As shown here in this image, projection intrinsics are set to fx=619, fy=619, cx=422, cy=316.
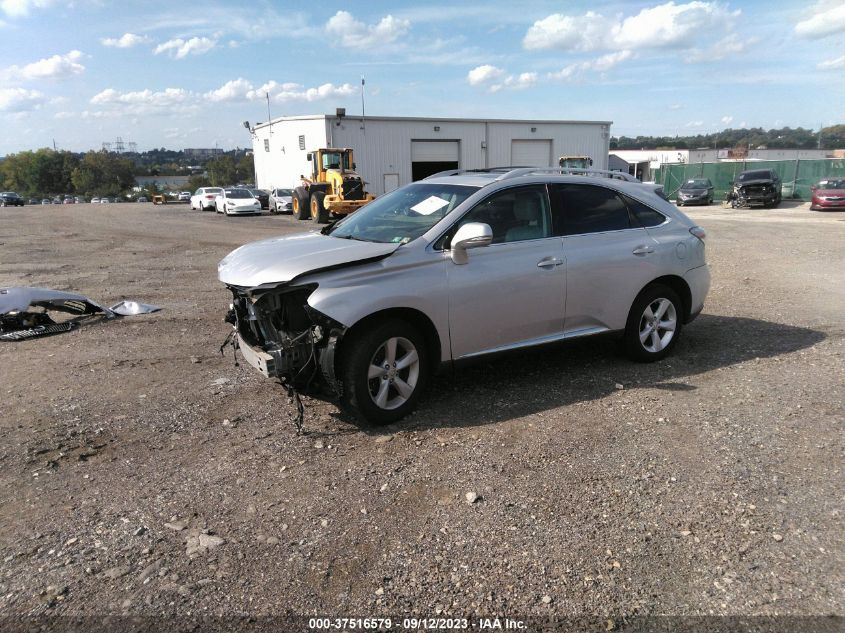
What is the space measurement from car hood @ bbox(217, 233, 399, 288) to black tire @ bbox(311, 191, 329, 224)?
20.5 meters

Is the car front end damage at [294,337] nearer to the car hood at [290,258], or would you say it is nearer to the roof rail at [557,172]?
the car hood at [290,258]

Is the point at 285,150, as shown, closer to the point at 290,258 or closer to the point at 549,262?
the point at 549,262

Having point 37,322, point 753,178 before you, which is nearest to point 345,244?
point 37,322

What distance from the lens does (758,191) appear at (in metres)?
30.2

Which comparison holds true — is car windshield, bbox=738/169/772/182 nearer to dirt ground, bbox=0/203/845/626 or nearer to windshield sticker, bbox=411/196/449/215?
dirt ground, bbox=0/203/845/626

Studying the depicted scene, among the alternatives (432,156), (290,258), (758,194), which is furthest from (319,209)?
(290,258)

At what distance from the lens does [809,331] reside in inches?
280

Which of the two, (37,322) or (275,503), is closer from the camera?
(275,503)

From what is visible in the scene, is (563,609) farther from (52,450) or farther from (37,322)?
(37,322)

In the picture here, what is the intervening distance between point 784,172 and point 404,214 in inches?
1463

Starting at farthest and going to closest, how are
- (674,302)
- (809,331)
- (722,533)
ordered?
(809,331) → (674,302) → (722,533)

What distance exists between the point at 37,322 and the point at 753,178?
32.7m

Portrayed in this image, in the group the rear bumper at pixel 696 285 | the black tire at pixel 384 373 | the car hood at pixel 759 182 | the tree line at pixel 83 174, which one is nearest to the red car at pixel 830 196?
the car hood at pixel 759 182

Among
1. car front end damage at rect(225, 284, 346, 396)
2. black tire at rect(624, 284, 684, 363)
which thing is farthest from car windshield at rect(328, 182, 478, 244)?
black tire at rect(624, 284, 684, 363)
